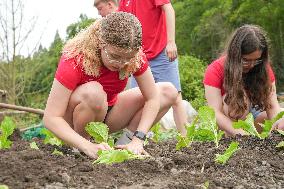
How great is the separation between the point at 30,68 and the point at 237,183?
1119cm

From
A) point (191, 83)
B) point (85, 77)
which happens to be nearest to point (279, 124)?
point (85, 77)

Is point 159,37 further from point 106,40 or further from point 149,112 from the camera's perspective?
point 106,40

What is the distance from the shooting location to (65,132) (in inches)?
121

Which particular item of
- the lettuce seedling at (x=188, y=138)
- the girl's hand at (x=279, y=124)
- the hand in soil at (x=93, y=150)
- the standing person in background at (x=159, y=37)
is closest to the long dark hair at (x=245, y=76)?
the girl's hand at (x=279, y=124)

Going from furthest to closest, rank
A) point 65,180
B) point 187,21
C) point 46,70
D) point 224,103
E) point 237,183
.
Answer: point 187,21 < point 46,70 < point 224,103 < point 237,183 < point 65,180

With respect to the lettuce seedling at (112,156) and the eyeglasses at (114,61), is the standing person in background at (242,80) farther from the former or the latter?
the lettuce seedling at (112,156)

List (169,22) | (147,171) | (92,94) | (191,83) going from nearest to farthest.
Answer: (147,171), (92,94), (169,22), (191,83)

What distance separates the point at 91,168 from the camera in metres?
2.55

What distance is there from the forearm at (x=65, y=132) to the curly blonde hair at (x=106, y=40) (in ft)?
1.20

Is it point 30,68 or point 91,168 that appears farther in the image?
point 30,68

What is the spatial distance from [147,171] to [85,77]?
3.09ft

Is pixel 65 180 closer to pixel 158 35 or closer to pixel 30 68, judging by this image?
pixel 158 35

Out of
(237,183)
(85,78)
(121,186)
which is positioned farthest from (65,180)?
(85,78)

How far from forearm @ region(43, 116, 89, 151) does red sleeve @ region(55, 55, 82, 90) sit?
0.72 ft
